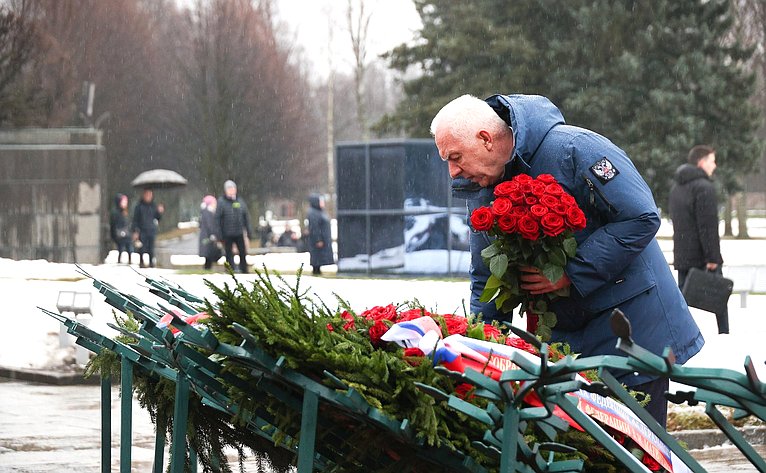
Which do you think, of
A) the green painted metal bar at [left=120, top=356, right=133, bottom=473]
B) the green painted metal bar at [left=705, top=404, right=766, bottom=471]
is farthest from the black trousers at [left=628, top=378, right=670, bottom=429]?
the green painted metal bar at [left=120, top=356, right=133, bottom=473]

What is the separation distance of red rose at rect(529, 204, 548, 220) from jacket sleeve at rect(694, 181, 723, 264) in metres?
8.31

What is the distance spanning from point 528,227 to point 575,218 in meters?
0.15

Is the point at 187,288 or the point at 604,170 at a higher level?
the point at 604,170

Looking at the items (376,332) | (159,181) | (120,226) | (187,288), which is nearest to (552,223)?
(376,332)

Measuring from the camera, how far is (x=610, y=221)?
3943 millimetres

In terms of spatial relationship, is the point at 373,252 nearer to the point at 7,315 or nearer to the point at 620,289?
the point at 7,315

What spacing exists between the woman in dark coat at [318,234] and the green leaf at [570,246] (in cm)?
1978

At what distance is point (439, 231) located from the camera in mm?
22859

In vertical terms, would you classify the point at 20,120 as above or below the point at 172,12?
below

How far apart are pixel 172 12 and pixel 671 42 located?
2975cm

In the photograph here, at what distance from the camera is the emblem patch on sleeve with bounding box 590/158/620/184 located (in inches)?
152

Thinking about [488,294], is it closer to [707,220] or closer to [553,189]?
[553,189]

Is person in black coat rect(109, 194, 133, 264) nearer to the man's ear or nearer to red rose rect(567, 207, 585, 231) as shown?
the man's ear

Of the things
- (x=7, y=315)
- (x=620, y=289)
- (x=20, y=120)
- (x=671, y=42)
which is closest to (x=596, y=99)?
(x=671, y=42)
